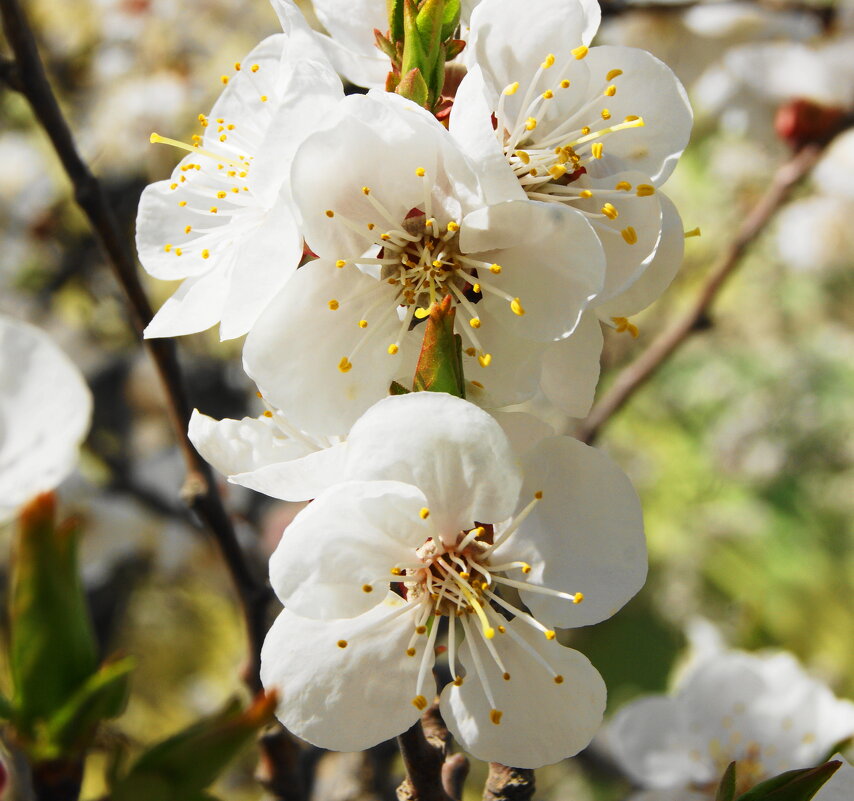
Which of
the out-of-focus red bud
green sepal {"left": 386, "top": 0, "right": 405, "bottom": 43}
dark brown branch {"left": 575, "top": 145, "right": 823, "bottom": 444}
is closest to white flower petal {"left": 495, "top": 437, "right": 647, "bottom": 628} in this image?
green sepal {"left": 386, "top": 0, "right": 405, "bottom": 43}

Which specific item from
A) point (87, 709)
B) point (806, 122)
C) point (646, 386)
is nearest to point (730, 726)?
point (87, 709)

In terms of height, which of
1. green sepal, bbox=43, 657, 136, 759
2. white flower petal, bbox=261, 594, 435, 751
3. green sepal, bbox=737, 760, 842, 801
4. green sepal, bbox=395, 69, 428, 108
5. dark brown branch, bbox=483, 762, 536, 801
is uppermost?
green sepal, bbox=395, 69, 428, 108

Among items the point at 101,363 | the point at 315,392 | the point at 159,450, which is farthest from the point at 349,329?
the point at 101,363

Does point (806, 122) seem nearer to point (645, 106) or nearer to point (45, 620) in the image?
point (645, 106)

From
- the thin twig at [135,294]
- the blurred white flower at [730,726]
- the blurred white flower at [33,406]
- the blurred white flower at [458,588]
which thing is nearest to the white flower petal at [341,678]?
the blurred white flower at [458,588]

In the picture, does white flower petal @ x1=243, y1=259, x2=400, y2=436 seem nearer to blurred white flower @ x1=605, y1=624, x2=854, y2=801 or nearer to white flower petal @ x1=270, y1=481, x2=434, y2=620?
white flower petal @ x1=270, y1=481, x2=434, y2=620

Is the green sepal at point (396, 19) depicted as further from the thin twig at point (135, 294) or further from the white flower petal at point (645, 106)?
the thin twig at point (135, 294)
